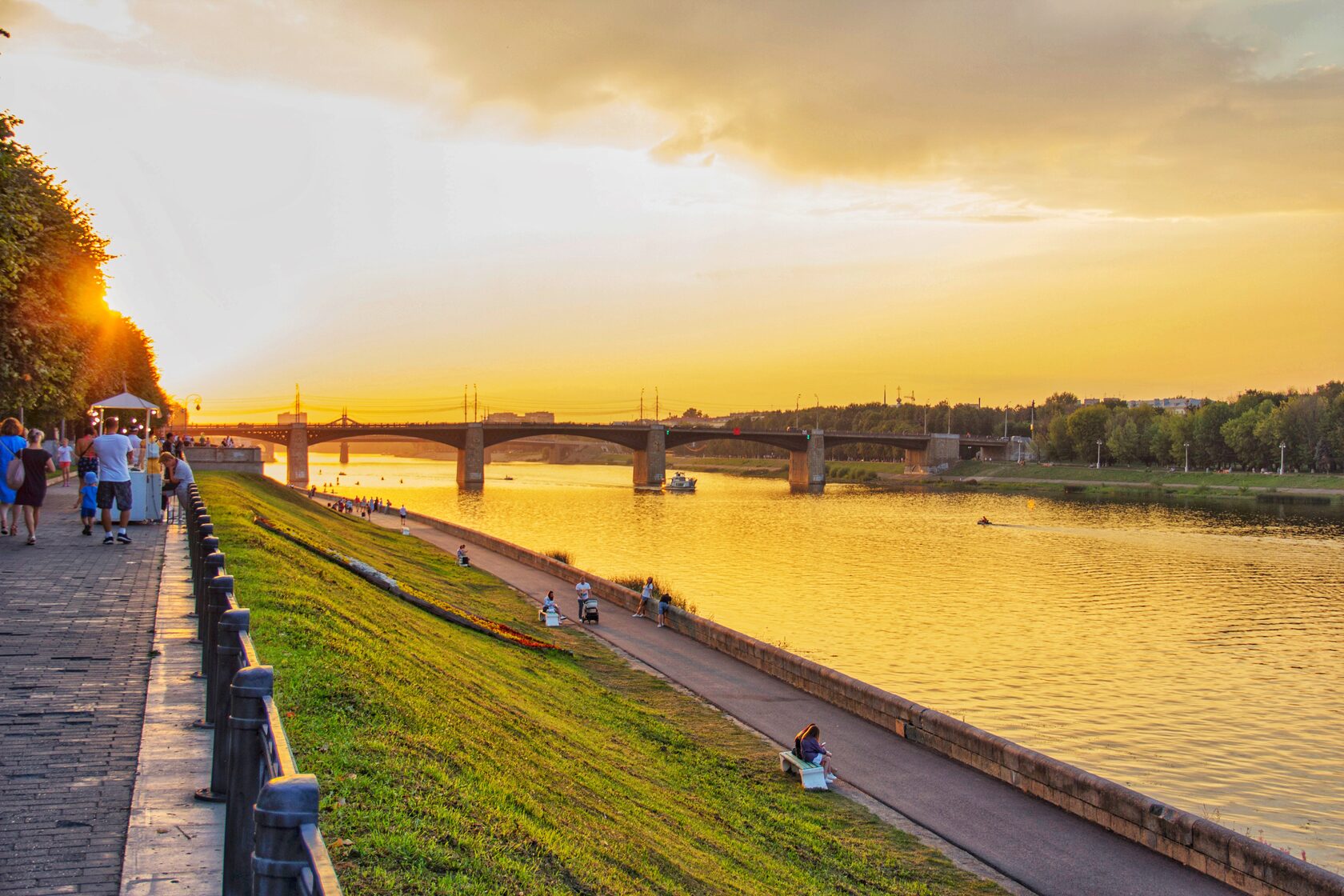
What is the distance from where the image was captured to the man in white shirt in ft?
58.4

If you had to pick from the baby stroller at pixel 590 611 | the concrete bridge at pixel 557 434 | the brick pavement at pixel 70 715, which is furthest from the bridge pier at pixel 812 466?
the brick pavement at pixel 70 715

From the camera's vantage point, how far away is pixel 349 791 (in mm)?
7355

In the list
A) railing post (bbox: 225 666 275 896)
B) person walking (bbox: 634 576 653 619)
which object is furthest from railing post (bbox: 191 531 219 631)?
person walking (bbox: 634 576 653 619)

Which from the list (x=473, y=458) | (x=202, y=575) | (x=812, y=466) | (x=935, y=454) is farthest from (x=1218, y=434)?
(x=202, y=575)

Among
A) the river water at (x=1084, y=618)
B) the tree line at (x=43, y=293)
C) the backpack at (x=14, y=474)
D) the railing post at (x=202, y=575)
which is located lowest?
the river water at (x=1084, y=618)

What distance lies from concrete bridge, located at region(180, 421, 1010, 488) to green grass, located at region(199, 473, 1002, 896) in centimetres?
9251

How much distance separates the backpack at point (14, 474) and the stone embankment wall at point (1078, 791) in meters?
14.6

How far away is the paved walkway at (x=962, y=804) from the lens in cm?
1239

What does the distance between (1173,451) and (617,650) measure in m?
120

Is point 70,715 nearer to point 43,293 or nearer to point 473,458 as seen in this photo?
point 43,293

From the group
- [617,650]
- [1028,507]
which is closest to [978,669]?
[617,650]

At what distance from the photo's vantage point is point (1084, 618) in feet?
117

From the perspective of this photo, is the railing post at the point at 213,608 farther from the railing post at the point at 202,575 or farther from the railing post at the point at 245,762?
the railing post at the point at 245,762

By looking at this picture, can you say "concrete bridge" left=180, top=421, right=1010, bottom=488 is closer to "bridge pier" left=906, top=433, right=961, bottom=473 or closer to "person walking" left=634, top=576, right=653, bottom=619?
"bridge pier" left=906, top=433, right=961, bottom=473
